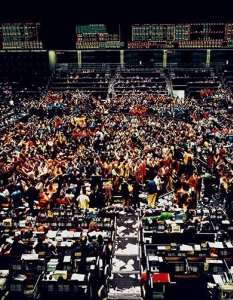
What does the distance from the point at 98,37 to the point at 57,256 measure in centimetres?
3387

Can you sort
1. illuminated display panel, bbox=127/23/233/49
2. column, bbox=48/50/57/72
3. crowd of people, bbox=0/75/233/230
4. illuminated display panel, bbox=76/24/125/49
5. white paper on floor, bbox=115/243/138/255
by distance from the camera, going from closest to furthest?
white paper on floor, bbox=115/243/138/255 < crowd of people, bbox=0/75/233/230 < illuminated display panel, bbox=127/23/233/49 < illuminated display panel, bbox=76/24/125/49 < column, bbox=48/50/57/72

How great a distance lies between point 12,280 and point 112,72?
36.6 m

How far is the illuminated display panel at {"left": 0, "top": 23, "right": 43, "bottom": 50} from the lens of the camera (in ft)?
132

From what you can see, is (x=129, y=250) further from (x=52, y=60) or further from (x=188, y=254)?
(x=52, y=60)

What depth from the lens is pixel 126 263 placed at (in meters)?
10.7

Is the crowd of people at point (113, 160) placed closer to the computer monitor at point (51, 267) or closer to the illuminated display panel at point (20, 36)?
the computer monitor at point (51, 267)

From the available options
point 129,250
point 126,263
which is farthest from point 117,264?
point 129,250

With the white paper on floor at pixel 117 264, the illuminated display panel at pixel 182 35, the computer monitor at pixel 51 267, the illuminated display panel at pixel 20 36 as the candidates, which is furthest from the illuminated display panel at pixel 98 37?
the computer monitor at pixel 51 267

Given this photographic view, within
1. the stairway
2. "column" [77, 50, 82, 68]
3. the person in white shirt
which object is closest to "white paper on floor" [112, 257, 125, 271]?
the stairway

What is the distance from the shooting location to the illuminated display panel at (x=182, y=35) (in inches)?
1555

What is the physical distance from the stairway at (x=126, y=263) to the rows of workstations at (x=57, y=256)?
0.33 meters

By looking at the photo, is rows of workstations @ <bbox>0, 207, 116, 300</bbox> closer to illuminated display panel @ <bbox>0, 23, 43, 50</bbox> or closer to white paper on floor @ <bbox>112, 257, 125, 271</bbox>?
white paper on floor @ <bbox>112, 257, 125, 271</bbox>

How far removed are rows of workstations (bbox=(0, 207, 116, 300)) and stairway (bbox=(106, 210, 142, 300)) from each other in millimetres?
327

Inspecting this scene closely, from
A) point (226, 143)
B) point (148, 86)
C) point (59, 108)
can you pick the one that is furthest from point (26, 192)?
point (148, 86)
